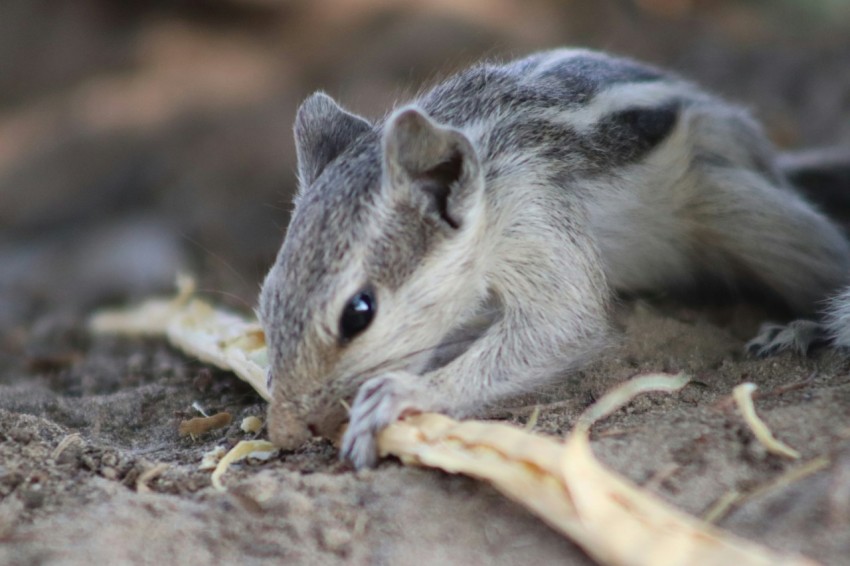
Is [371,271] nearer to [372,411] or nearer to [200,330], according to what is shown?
[372,411]

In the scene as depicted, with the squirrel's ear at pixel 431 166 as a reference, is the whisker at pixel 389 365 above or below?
below

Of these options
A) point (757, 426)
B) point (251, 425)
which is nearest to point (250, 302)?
point (251, 425)

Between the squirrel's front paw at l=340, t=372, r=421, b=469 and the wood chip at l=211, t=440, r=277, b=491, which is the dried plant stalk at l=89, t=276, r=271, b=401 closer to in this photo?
the wood chip at l=211, t=440, r=277, b=491

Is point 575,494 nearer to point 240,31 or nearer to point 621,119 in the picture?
point 621,119

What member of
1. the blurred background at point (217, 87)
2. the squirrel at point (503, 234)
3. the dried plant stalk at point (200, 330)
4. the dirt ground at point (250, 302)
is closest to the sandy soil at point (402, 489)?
the dirt ground at point (250, 302)

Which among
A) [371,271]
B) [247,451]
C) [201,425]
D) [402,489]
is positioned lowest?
[201,425]

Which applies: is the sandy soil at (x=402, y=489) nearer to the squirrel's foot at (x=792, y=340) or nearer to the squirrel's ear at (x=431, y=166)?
the squirrel's foot at (x=792, y=340)
